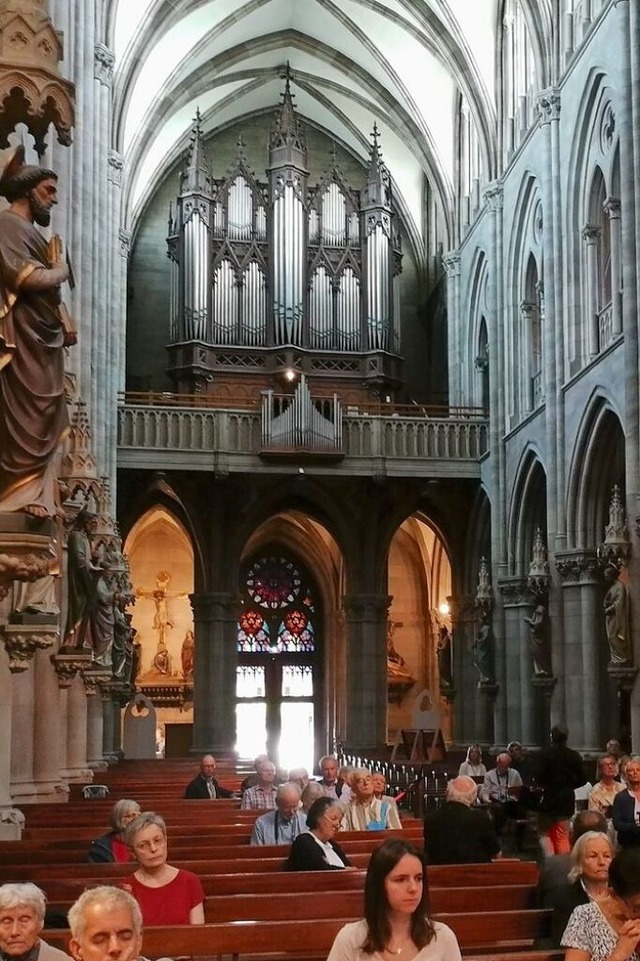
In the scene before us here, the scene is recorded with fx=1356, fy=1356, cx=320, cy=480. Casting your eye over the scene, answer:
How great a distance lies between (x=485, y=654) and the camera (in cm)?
2681

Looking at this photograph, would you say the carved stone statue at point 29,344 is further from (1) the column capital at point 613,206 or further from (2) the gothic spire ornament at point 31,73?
(1) the column capital at point 613,206

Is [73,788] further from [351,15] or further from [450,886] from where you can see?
[351,15]

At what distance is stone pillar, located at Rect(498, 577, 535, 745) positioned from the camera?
25047mm

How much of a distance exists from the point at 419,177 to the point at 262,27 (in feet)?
18.5

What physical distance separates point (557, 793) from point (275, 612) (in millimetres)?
27853

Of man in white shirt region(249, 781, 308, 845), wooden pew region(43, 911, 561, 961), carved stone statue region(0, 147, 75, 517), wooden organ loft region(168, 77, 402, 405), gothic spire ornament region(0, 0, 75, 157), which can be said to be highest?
wooden organ loft region(168, 77, 402, 405)

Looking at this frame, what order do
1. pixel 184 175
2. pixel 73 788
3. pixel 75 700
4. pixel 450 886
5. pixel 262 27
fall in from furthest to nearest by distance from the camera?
pixel 262 27 < pixel 184 175 < pixel 75 700 < pixel 73 788 < pixel 450 886

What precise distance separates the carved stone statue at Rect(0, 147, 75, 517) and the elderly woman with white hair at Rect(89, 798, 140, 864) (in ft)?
8.16

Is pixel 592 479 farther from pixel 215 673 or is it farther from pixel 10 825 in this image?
pixel 10 825

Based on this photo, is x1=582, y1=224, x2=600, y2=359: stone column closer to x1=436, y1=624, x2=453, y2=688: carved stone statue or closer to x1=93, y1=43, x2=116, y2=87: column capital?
x1=93, y1=43, x2=116, y2=87: column capital

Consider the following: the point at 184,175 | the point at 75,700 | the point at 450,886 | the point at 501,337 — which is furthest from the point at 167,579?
the point at 450,886

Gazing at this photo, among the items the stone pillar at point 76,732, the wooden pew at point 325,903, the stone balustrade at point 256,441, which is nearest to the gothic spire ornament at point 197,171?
the stone balustrade at point 256,441

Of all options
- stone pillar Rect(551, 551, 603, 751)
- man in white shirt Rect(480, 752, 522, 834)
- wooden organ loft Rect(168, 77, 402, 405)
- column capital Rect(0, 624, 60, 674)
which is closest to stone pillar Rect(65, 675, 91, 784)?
man in white shirt Rect(480, 752, 522, 834)

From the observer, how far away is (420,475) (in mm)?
27547
